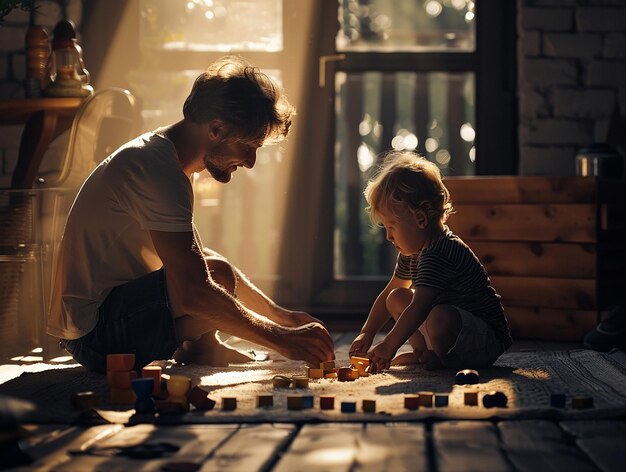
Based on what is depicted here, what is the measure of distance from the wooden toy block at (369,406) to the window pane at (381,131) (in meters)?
2.83

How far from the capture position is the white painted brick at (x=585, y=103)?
4852 millimetres

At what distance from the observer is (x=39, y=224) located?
150 inches

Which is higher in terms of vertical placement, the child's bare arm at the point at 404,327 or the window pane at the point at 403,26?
the window pane at the point at 403,26

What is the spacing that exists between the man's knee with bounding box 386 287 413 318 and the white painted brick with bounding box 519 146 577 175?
71.9 inches

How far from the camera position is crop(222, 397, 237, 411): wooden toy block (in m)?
2.45

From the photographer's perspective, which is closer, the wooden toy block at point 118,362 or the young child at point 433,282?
Result: the wooden toy block at point 118,362

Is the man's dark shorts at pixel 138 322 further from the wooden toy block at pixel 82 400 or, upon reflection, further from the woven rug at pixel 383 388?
the wooden toy block at pixel 82 400

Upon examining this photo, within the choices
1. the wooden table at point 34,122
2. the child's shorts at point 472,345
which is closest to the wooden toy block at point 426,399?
the child's shorts at point 472,345

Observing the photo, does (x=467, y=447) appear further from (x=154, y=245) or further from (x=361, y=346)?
(x=361, y=346)

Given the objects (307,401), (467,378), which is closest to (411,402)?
(307,401)

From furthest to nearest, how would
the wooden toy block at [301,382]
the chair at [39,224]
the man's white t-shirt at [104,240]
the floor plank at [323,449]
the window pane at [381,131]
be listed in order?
1. the window pane at [381,131]
2. the chair at [39,224]
3. the man's white t-shirt at [104,240]
4. the wooden toy block at [301,382]
5. the floor plank at [323,449]

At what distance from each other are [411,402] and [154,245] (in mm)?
891

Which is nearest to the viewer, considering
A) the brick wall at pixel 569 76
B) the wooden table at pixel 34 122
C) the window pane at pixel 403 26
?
the wooden table at pixel 34 122

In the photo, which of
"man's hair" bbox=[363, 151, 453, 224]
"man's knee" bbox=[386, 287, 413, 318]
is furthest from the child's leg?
"man's hair" bbox=[363, 151, 453, 224]
